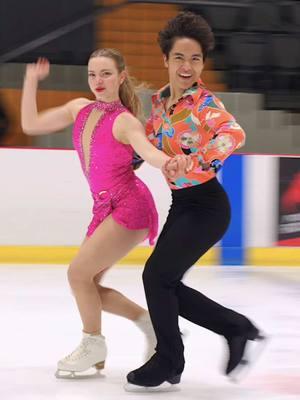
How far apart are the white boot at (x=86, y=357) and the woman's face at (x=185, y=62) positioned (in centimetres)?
94

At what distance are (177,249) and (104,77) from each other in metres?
0.64

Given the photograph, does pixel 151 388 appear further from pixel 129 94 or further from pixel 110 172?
pixel 129 94

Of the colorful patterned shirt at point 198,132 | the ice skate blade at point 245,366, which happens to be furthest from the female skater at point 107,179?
the ice skate blade at point 245,366

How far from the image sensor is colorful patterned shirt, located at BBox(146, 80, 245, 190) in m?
2.58

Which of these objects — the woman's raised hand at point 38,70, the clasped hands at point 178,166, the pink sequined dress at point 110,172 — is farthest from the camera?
the woman's raised hand at point 38,70

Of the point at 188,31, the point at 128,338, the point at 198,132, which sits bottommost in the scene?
the point at 128,338

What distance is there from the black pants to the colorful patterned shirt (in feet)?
0.22

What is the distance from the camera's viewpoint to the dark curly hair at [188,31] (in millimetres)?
2707

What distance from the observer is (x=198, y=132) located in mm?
2658

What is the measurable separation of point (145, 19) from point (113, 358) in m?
6.35

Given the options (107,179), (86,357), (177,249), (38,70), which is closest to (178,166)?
(177,249)

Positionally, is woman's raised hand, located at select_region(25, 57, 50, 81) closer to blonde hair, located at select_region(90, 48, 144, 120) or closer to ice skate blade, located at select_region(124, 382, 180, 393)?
blonde hair, located at select_region(90, 48, 144, 120)

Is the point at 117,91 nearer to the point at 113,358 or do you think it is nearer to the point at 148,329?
the point at 148,329

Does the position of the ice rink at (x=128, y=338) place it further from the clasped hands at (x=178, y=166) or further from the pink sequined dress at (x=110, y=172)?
the clasped hands at (x=178, y=166)
